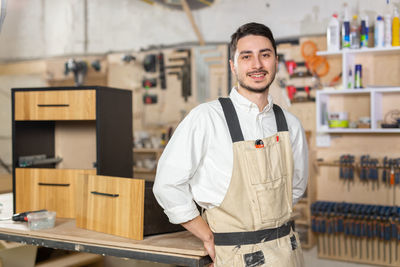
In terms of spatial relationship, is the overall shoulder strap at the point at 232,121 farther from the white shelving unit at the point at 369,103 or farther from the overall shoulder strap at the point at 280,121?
the white shelving unit at the point at 369,103

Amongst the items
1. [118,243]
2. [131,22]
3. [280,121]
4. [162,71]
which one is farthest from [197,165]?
[131,22]

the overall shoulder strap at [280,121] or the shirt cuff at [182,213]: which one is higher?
the overall shoulder strap at [280,121]

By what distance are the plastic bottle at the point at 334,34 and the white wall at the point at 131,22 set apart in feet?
1.07

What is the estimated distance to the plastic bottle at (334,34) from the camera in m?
4.18

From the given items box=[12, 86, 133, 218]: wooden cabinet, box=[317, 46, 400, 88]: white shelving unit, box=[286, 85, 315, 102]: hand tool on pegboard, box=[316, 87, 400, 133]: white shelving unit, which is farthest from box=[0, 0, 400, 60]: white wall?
box=[12, 86, 133, 218]: wooden cabinet

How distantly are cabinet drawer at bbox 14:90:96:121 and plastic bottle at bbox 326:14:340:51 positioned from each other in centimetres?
262

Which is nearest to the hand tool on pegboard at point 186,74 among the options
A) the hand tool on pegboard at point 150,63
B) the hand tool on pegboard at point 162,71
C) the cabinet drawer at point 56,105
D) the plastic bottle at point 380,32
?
the hand tool on pegboard at point 162,71

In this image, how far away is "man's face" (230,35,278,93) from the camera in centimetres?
171

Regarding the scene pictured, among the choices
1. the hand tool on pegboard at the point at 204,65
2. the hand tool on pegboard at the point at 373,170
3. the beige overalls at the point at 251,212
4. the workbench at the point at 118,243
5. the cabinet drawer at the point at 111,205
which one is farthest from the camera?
the hand tool on pegboard at the point at 204,65

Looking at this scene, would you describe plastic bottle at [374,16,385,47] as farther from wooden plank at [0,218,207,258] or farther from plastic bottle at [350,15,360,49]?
wooden plank at [0,218,207,258]

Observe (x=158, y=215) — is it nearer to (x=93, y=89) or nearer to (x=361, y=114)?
(x=93, y=89)

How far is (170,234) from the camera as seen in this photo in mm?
2021

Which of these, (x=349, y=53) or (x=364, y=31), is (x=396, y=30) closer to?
(x=364, y=31)

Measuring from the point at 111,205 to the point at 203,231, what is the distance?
20.2 inches
